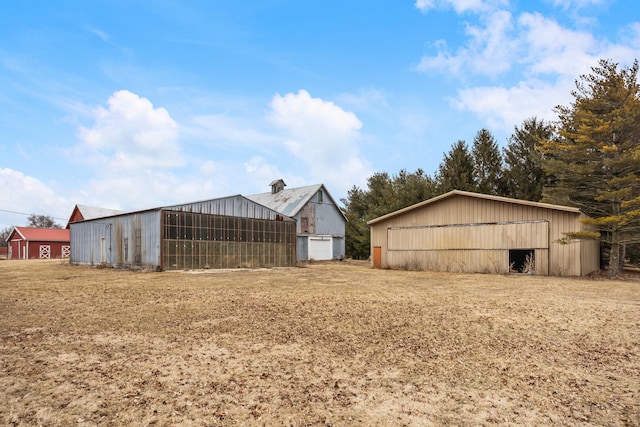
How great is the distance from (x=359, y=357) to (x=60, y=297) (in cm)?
1050

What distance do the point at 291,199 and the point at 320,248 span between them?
5.34 metres

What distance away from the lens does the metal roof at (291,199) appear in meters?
37.4

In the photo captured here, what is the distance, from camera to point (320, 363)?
5.90m

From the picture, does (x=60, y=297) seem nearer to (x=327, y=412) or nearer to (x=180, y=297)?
(x=180, y=297)

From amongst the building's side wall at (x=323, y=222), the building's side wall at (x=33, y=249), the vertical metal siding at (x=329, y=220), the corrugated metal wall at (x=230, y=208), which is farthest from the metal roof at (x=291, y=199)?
the building's side wall at (x=33, y=249)

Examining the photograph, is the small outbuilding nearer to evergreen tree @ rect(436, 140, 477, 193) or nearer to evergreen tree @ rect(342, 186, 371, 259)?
evergreen tree @ rect(342, 186, 371, 259)

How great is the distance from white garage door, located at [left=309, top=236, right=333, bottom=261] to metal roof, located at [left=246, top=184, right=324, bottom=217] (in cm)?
324

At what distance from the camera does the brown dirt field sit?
14.0ft

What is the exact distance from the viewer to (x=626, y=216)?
771 inches

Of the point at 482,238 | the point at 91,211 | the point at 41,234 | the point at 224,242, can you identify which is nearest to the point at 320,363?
the point at 482,238

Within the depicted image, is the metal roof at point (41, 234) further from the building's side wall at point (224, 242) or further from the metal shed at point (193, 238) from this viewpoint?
the building's side wall at point (224, 242)

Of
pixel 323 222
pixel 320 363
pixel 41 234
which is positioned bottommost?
pixel 320 363

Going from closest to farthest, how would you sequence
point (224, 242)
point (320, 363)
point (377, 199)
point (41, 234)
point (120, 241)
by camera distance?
point (320, 363) < point (224, 242) < point (120, 241) < point (377, 199) < point (41, 234)

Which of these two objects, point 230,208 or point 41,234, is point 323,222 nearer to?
point 230,208
